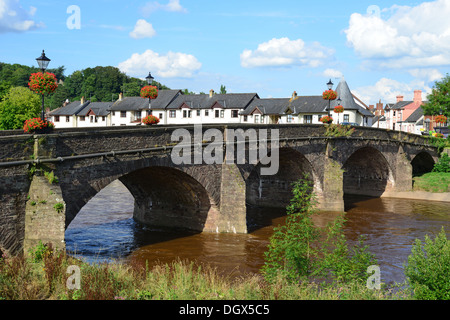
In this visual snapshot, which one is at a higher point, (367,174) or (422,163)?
(422,163)

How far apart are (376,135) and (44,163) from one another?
34446 millimetres

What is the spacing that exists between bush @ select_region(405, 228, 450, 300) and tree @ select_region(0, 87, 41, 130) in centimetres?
5183

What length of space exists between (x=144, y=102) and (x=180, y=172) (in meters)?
56.3

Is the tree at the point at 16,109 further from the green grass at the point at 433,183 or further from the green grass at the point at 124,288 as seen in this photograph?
the green grass at the point at 124,288

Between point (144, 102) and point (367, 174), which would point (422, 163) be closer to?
point (367, 174)

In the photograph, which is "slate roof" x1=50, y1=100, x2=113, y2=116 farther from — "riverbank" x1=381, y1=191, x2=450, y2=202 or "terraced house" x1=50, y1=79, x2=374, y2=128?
"riverbank" x1=381, y1=191, x2=450, y2=202

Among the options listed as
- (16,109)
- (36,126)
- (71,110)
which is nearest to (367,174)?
(36,126)

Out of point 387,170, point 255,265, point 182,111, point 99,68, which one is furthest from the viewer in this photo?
point 99,68

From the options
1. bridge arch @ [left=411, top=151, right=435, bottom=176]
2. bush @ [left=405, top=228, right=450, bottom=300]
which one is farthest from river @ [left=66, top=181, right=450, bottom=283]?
bridge arch @ [left=411, top=151, right=435, bottom=176]

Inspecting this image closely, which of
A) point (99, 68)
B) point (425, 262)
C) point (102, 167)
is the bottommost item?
point (425, 262)

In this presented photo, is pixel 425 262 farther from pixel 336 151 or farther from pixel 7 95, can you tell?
pixel 7 95

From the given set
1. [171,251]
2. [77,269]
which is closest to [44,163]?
[77,269]

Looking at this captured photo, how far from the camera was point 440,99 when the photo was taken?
6431 cm

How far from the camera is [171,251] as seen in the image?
2375 centimetres
